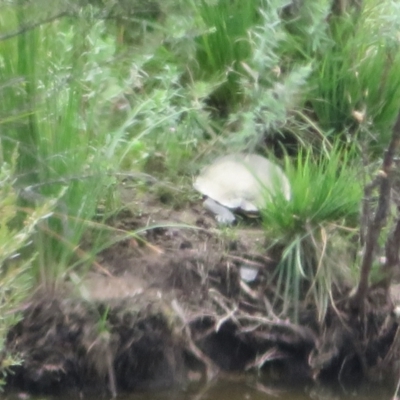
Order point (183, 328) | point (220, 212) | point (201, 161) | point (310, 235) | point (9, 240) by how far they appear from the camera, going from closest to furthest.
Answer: point (9, 240), point (183, 328), point (310, 235), point (220, 212), point (201, 161)

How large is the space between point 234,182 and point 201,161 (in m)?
0.18

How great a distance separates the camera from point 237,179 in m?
3.65

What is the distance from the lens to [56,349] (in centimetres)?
299

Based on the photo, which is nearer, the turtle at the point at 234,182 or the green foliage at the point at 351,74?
the turtle at the point at 234,182

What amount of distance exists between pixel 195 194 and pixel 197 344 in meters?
0.70

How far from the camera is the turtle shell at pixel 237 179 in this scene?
355 centimetres

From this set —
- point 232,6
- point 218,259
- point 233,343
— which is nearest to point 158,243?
point 218,259

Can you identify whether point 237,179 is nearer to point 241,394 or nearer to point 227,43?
point 227,43

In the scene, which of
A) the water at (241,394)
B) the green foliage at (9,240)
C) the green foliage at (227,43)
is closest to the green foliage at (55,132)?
the green foliage at (9,240)

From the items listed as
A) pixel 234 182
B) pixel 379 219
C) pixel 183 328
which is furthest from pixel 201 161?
pixel 379 219

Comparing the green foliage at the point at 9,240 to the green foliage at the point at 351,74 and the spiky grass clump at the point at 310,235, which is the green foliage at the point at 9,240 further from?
the green foliage at the point at 351,74

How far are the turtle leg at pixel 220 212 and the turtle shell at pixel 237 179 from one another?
0.06ft

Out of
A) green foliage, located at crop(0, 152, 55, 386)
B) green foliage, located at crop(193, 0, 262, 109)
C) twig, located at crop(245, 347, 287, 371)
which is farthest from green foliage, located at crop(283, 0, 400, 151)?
green foliage, located at crop(0, 152, 55, 386)

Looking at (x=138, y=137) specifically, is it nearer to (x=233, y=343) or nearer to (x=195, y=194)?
(x=195, y=194)
